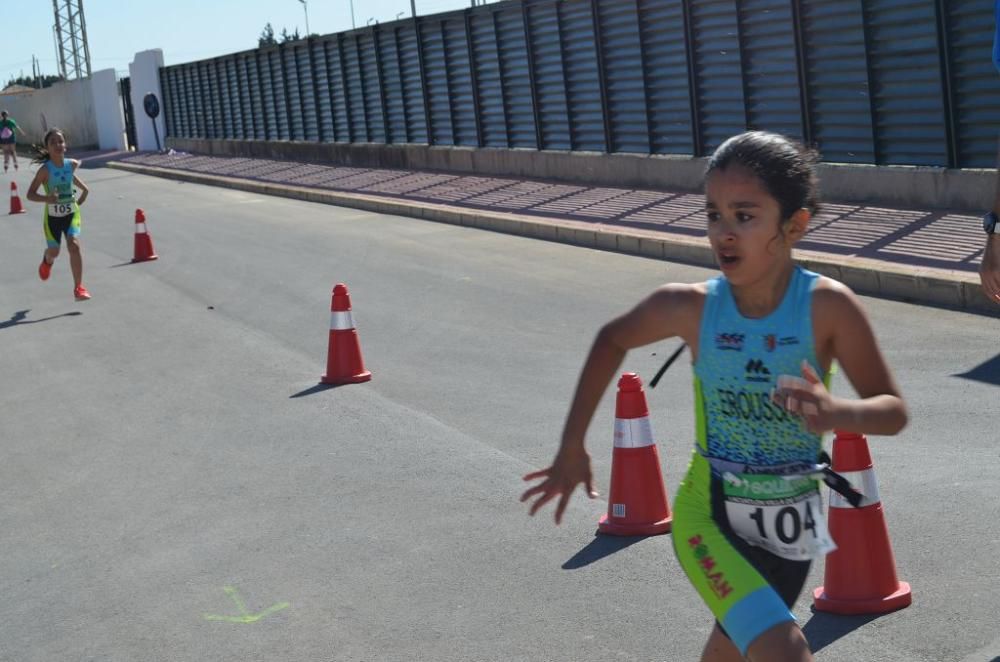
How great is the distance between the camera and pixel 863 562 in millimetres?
5246

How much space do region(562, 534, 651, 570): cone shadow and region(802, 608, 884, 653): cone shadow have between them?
113cm

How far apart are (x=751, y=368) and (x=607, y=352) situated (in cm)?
36

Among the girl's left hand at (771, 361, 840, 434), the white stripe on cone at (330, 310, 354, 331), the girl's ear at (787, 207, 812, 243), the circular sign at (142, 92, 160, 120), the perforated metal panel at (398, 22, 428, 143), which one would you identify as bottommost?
the white stripe on cone at (330, 310, 354, 331)

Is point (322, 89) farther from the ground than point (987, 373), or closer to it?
farther from the ground

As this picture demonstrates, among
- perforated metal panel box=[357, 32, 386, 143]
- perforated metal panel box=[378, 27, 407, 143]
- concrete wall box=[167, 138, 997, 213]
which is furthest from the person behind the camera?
perforated metal panel box=[357, 32, 386, 143]

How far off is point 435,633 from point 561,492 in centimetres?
210

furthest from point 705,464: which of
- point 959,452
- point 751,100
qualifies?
point 751,100

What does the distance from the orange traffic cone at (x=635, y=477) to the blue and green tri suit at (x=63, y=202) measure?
36.3ft

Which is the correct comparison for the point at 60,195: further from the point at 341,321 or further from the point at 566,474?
the point at 566,474

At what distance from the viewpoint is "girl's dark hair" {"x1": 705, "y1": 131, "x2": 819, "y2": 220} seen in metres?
3.39

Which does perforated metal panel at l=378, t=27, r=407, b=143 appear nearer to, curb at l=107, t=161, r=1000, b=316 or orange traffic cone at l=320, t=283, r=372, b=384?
curb at l=107, t=161, r=1000, b=316

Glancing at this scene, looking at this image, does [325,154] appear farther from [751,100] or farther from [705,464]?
[705,464]

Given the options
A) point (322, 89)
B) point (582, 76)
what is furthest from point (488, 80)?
point (322, 89)

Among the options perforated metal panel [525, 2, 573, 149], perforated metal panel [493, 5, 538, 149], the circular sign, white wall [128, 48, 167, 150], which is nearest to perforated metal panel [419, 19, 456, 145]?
perforated metal panel [493, 5, 538, 149]
